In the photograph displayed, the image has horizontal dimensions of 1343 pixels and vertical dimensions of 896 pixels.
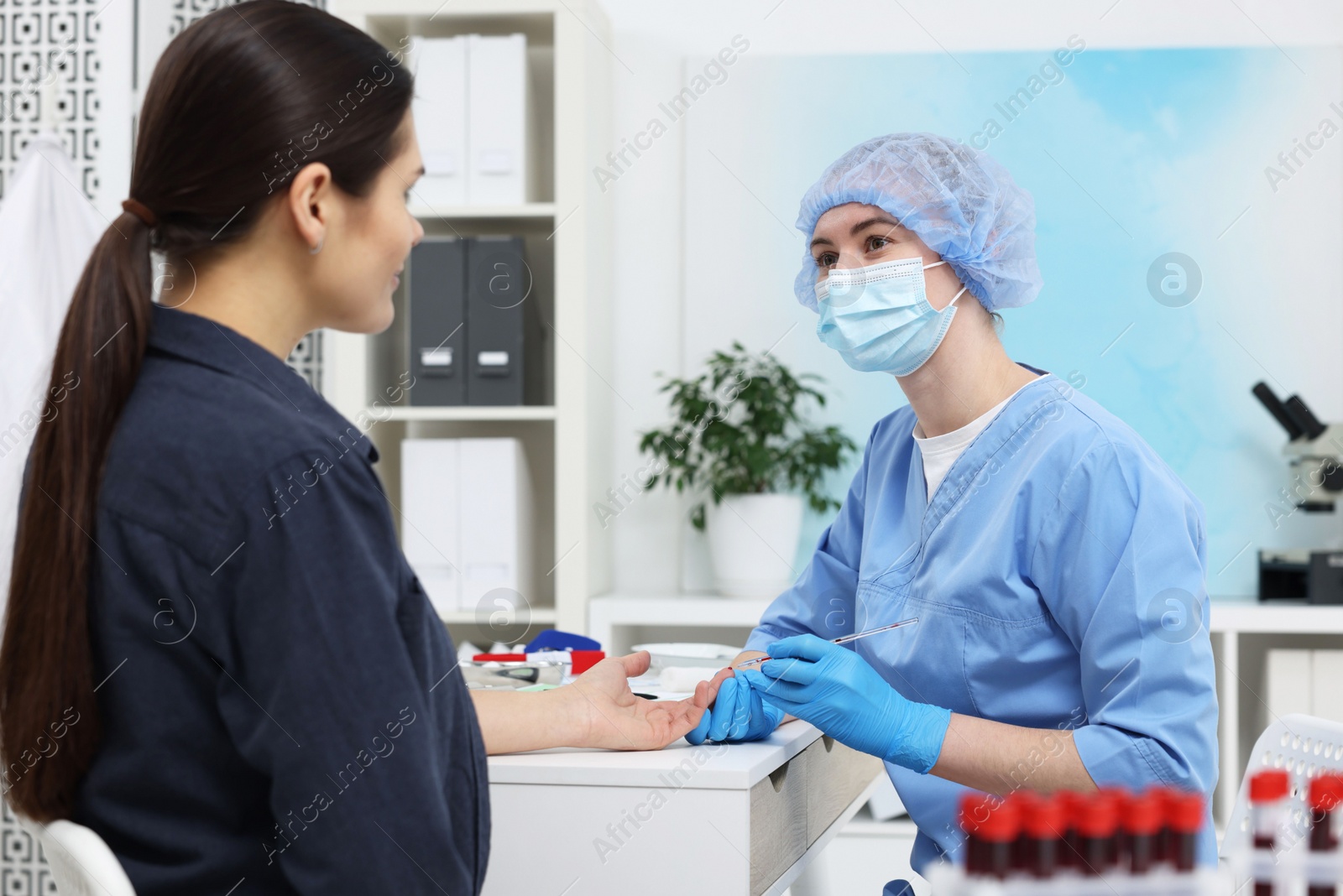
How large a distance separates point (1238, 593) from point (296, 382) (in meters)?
2.31

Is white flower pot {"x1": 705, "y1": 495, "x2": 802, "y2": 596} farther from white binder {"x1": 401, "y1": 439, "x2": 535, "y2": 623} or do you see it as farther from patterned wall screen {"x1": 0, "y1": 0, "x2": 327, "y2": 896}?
patterned wall screen {"x1": 0, "y1": 0, "x2": 327, "y2": 896}

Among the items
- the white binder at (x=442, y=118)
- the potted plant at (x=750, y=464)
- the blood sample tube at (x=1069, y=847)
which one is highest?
the white binder at (x=442, y=118)

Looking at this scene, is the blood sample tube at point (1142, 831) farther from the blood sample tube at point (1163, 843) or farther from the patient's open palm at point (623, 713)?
the patient's open palm at point (623, 713)

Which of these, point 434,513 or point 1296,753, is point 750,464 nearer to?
point 434,513

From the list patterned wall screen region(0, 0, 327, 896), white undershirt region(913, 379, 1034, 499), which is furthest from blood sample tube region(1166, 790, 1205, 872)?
patterned wall screen region(0, 0, 327, 896)

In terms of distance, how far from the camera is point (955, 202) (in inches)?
55.0

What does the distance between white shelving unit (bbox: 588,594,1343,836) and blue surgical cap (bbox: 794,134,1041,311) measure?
39.6 inches

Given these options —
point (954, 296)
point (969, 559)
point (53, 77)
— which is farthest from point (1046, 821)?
point (53, 77)

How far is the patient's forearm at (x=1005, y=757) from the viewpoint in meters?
1.13

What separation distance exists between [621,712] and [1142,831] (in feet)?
2.24

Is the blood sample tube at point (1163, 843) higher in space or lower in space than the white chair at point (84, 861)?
higher

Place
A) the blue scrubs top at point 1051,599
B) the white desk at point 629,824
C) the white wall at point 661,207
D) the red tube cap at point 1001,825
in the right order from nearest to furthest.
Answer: the red tube cap at point 1001,825 → the white desk at point 629,824 → the blue scrubs top at point 1051,599 → the white wall at point 661,207

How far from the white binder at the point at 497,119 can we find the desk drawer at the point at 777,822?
153cm

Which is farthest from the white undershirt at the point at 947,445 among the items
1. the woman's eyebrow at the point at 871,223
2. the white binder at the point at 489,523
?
the white binder at the point at 489,523
